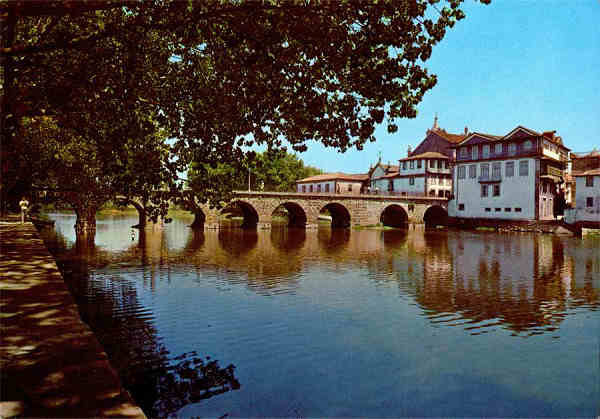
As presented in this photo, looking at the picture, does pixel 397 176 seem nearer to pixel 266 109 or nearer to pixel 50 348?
pixel 266 109

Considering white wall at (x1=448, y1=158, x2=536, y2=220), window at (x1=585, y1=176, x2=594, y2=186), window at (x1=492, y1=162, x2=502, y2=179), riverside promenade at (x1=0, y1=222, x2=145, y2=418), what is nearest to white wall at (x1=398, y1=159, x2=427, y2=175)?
white wall at (x1=448, y1=158, x2=536, y2=220)

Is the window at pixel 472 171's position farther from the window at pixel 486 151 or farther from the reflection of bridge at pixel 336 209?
the reflection of bridge at pixel 336 209

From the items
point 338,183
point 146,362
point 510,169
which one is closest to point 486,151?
point 510,169

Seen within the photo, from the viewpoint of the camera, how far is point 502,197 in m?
60.4

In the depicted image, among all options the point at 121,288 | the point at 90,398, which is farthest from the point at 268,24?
the point at 121,288

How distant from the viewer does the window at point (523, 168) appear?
5753 centimetres

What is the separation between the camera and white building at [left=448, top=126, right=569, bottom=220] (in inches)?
2229

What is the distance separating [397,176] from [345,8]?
71550mm

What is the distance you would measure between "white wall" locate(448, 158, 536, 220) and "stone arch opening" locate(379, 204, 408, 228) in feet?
22.9

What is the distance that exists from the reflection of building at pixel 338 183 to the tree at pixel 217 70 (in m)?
70.7

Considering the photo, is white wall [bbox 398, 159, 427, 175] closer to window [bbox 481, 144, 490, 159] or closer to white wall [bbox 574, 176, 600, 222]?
window [bbox 481, 144, 490, 159]

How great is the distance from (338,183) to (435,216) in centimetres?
2094

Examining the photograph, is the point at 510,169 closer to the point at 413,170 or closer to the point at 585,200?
the point at 585,200

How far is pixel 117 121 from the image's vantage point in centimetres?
1202
